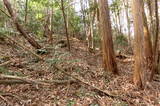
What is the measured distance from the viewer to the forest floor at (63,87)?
4.39 metres

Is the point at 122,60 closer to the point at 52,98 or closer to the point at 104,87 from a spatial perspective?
the point at 104,87

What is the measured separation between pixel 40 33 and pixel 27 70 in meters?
8.19

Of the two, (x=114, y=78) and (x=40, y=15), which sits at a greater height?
(x=40, y=15)

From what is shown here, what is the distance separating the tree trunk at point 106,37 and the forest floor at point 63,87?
33 centimetres

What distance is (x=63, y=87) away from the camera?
16.6 feet

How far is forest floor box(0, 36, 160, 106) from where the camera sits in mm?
4387

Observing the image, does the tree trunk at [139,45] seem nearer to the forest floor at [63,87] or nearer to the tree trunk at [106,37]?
the forest floor at [63,87]

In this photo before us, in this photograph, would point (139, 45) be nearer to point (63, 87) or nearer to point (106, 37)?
point (106, 37)

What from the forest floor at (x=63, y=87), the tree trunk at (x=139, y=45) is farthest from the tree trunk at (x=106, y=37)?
the tree trunk at (x=139, y=45)

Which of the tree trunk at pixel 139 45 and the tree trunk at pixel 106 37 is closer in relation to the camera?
the tree trunk at pixel 139 45

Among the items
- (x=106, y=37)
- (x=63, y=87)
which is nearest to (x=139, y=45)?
(x=106, y=37)

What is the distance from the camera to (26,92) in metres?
4.65

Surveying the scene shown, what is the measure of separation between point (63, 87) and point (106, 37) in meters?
2.44

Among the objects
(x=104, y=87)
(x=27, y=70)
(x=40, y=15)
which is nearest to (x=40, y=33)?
(x=40, y=15)
